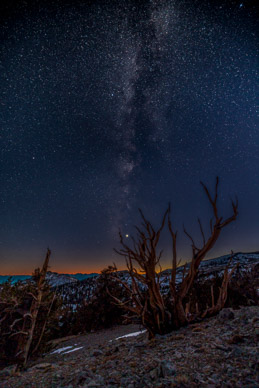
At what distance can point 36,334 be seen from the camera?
5.93 m

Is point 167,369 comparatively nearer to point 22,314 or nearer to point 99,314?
point 22,314

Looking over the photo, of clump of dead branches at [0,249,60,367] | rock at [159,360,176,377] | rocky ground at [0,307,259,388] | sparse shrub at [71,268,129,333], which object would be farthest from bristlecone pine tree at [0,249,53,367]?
rock at [159,360,176,377]

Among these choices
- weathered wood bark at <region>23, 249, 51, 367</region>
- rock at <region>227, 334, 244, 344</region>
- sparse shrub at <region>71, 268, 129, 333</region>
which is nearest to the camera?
rock at <region>227, 334, 244, 344</region>

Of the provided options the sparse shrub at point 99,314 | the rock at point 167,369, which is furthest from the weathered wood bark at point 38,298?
the rock at point 167,369

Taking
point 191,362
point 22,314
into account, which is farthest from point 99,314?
point 191,362

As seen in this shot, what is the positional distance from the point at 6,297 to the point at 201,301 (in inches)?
223

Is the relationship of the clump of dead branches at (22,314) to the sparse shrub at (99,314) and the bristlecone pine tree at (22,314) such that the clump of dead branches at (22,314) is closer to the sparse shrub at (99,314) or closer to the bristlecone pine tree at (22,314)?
the bristlecone pine tree at (22,314)

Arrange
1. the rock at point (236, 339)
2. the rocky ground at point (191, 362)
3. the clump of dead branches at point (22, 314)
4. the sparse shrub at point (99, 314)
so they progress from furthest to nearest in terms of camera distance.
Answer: the sparse shrub at point (99, 314)
the clump of dead branches at point (22, 314)
the rock at point (236, 339)
the rocky ground at point (191, 362)

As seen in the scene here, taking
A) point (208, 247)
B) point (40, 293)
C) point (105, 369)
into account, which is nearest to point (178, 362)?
point (105, 369)

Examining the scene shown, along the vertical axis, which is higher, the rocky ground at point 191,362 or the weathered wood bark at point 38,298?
the weathered wood bark at point 38,298

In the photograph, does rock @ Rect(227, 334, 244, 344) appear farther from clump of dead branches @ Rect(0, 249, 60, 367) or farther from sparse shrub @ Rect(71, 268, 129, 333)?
sparse shrub @ Rect(71, 268, 129, 333)

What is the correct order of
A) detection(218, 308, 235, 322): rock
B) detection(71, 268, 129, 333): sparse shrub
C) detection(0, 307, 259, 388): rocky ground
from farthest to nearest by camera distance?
detection(71, 268, 129, 333): sparse shrub
detection(218, 308, 235, 322): rock
detection(0, 307, 259, 388): rocky ground

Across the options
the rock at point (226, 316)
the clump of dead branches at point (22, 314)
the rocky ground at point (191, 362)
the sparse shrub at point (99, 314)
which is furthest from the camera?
the sparse shrub at point (99, 314)

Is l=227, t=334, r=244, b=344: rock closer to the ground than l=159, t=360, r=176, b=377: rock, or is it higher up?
higher up
